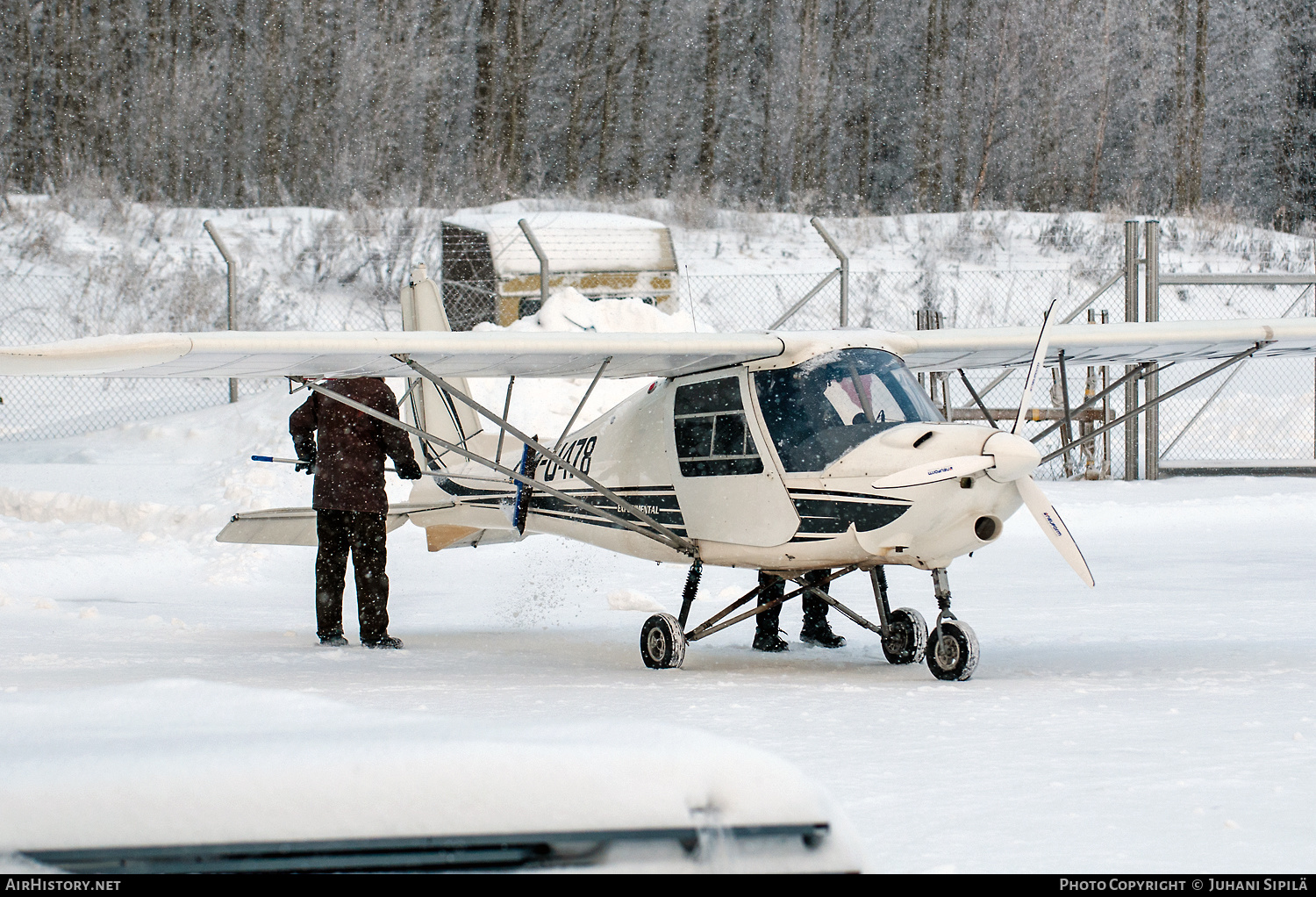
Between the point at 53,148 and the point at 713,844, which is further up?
the point at 53,148

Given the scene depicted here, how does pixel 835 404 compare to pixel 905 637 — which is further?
pixel 905 637

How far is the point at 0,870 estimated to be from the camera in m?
1.82

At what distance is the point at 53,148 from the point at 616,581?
26900 millimetres

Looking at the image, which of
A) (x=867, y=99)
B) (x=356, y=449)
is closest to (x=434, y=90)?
(x=867, y=99)

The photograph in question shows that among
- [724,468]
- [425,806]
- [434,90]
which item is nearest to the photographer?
[425,806]

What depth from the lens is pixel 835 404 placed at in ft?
23.9

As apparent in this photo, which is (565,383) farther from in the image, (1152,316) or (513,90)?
(513,90)

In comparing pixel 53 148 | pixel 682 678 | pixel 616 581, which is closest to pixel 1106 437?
pixel 616 581

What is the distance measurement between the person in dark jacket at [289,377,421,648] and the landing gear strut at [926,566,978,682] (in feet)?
11.8

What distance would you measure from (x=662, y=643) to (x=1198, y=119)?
34.1 metres

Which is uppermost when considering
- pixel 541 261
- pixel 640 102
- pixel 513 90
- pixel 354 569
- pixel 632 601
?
pixel 513 90

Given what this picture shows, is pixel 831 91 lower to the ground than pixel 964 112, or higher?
higher
